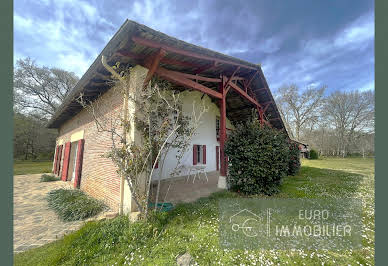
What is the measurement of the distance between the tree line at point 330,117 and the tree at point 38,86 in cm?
3398

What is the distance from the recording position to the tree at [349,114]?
25734 mm

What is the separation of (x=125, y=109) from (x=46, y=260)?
3.14m

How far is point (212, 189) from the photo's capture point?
5.65 m

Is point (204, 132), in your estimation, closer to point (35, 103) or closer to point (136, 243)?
point (136, 243)

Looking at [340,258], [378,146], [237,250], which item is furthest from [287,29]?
[237,250]

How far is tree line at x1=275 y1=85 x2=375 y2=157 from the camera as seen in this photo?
24.8m

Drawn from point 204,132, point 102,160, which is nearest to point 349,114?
point 204,132

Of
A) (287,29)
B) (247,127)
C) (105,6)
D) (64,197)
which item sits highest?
(287,29)

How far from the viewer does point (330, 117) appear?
91.0 ft

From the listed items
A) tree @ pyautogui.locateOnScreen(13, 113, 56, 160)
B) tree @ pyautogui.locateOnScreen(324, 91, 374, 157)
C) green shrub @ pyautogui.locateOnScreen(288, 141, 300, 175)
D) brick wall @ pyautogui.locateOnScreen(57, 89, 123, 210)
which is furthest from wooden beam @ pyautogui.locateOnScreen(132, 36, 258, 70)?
tree @ pyautogui.locateOnScreen(324, 91, 374, 157)

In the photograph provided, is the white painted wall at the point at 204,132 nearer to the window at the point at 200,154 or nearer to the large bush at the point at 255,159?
the window at the point at 200,154

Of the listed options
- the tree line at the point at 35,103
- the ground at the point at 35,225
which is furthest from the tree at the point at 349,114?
the tree line at the point at 35,103

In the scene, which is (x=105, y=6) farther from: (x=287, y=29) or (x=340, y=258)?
(x=287, y=29)

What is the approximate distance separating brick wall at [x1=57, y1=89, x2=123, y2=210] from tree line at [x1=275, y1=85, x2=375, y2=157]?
25848 mm
